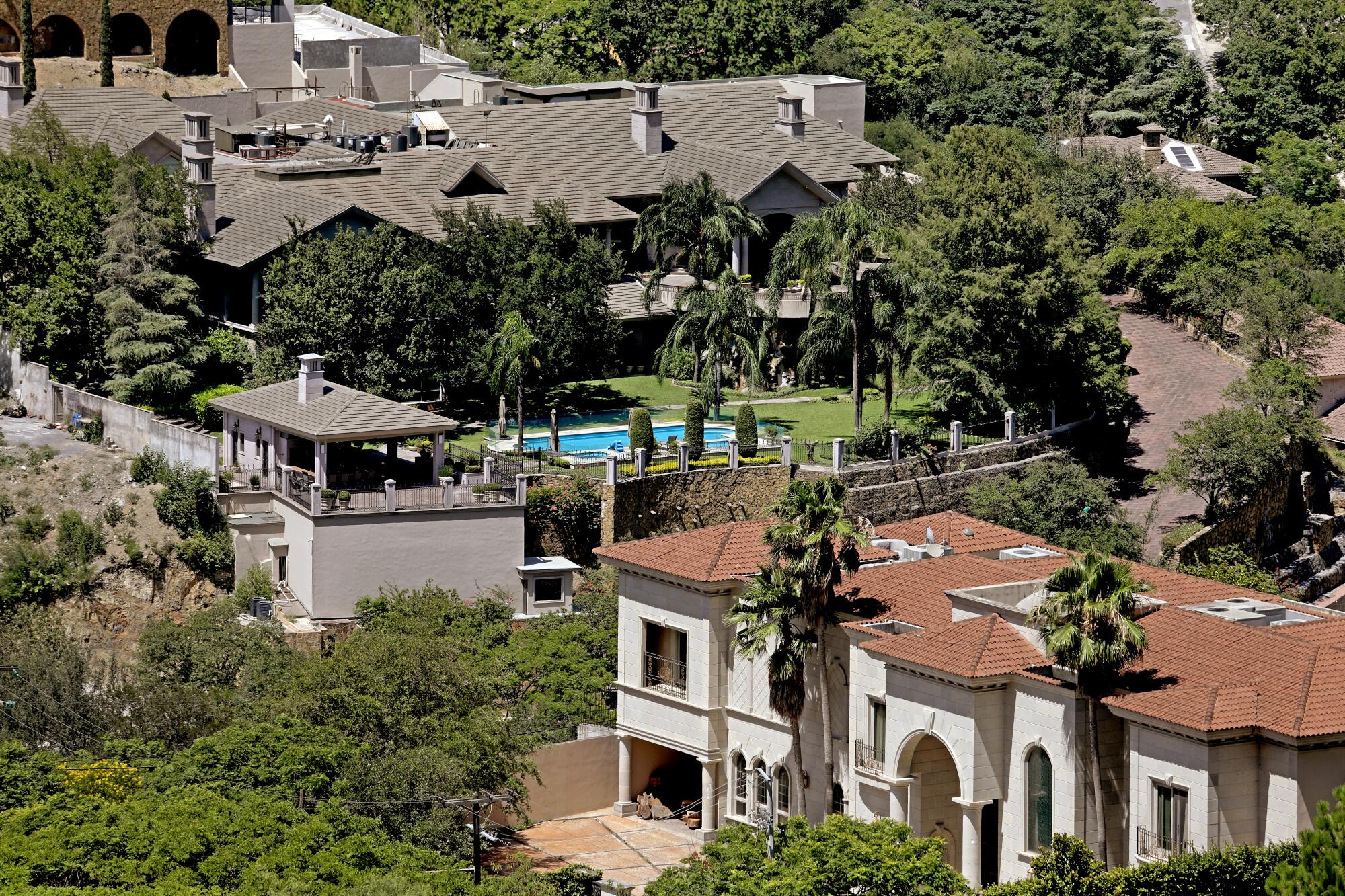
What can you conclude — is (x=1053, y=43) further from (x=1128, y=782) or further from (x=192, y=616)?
(x=1128, y=782)

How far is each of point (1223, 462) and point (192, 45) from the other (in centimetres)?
6144

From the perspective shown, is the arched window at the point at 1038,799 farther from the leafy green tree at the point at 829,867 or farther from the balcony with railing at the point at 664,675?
the balcony with railing at the point at 664,675

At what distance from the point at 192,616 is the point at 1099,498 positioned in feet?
81.4

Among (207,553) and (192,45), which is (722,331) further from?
(192,45)

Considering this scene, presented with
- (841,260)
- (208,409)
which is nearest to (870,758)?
(841,260)

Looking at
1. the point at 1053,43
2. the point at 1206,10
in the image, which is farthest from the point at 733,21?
the point at 1206,10

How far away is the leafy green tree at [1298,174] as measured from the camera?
122m

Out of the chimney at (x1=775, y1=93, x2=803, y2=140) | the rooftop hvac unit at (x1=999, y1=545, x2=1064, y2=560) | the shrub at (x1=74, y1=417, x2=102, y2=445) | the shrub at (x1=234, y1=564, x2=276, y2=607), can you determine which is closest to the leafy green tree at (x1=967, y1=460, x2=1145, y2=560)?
the rooftop hvac unit at (x1=999, y1=545, x2=1064, y2=560)

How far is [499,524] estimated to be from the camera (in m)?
78.2

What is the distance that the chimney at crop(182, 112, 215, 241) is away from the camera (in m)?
→ 90.6

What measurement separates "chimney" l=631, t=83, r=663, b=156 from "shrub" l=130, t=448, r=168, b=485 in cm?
2865

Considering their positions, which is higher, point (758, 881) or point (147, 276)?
point (147, 276)

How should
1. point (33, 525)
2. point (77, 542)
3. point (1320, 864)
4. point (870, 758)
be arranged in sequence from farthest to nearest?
point (33, 525)
point (77, 542)
point (870, 758)
point (1320, 864)

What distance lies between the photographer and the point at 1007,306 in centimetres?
8325
